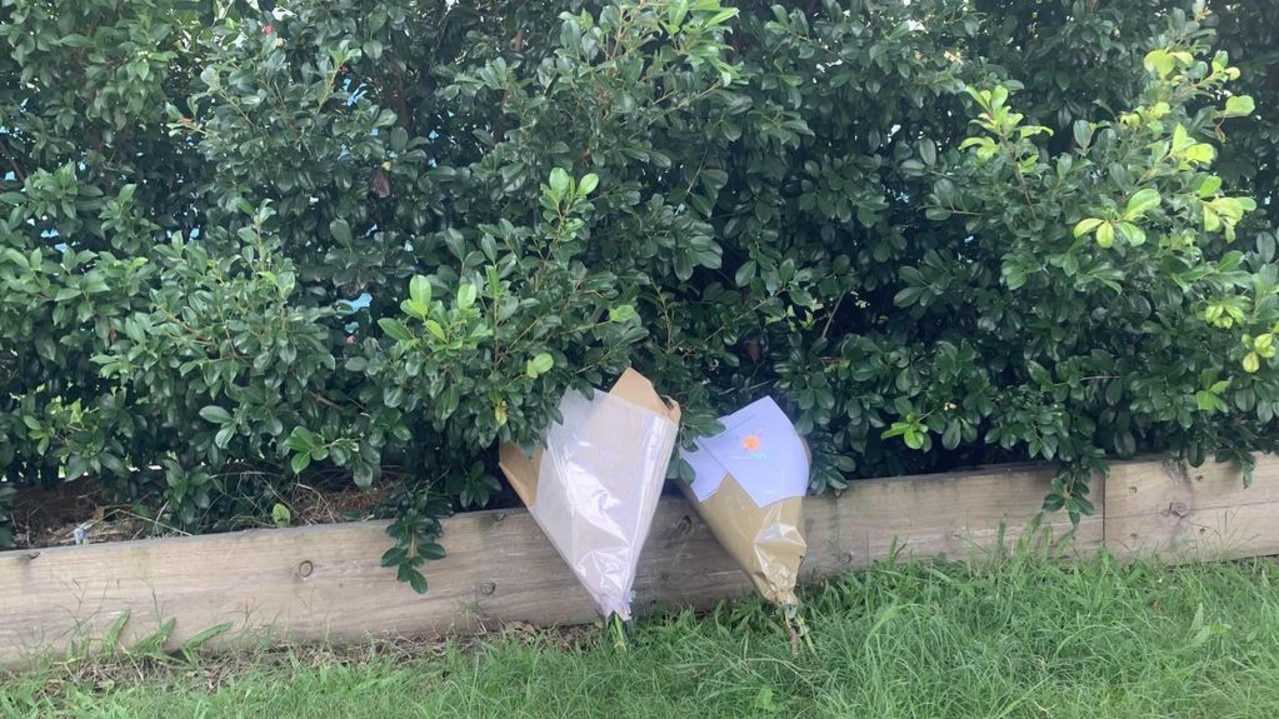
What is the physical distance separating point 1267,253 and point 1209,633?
108 centimetres

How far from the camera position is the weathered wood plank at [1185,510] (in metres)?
3.39

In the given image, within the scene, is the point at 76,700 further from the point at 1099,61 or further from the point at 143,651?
the point at 1099,61

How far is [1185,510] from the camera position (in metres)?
3.42

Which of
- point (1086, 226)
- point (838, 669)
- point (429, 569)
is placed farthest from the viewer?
point (429, 569)

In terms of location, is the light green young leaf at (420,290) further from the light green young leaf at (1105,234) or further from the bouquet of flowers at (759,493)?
the light green young leaf at (1105,234)

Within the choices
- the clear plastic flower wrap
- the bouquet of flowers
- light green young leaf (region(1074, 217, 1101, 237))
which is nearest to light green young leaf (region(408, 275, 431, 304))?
the clear plastic flower wrap

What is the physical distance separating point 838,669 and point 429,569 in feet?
3.99

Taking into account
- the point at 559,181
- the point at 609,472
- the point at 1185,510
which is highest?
the point at 559,181

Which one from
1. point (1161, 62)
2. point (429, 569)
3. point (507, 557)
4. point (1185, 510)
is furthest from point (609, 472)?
point (1185, 510)

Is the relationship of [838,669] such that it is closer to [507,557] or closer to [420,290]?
[507,557]

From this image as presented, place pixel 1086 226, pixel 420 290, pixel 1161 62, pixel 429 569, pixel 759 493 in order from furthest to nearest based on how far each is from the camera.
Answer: pixel 429 569, pixel 759 493, pixel 1161 62, pixel 1086 226, pixel 420 290

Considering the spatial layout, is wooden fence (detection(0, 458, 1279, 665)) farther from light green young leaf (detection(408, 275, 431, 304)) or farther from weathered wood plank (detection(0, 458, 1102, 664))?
light green young leaf (detection(408, 275, 431, 304))

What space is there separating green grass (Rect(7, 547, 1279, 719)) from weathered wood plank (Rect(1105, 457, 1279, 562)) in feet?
0.96

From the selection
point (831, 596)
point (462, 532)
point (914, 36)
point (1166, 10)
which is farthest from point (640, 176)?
point (1166, 10)
